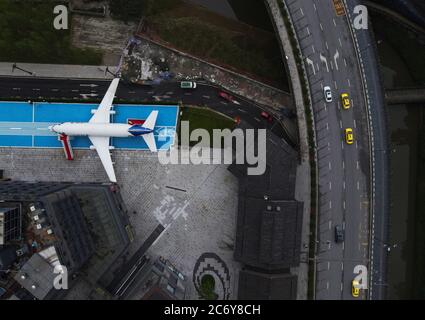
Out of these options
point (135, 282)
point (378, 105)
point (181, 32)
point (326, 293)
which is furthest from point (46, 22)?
point (326, 293)

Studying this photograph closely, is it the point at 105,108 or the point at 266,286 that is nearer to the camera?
the point at 266,286

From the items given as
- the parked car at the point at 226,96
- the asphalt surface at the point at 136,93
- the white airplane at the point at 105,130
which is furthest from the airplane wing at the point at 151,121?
the parked car at the point at 226,96

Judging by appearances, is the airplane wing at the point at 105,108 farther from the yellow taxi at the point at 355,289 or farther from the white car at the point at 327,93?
the yellow taxi at the point at 355,289

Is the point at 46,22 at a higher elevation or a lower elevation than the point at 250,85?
higher

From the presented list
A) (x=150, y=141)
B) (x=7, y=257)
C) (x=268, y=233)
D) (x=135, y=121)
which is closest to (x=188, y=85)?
(x=135, y=121)

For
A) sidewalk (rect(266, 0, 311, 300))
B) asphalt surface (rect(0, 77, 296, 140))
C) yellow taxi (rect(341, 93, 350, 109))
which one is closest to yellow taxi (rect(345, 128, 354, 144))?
yellow taxi (rect(341, 93, 350, 109))

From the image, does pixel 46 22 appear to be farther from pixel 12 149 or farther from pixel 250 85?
pixel 250 85

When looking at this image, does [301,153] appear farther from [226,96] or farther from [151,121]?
[151,121]
